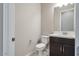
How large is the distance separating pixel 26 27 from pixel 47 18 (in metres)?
1.10

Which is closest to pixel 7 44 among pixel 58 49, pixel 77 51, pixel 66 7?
pixel 77 51

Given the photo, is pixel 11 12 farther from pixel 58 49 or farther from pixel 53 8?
pixel 53 8

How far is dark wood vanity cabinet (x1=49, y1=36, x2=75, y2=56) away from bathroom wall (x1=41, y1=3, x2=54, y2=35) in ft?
2.68

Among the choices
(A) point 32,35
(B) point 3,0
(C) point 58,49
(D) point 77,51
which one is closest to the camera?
(B) point 3,0

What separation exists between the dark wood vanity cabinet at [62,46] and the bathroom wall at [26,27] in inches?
30.0

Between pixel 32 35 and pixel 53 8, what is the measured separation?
1199mm

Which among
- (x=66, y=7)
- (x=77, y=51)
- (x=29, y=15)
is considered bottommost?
(x=77, y=51)

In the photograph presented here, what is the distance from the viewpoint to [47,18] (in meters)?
4.08

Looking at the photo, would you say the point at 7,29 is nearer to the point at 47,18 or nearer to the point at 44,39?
the point at 44,39

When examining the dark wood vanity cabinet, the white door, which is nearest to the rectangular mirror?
the dark wood vanity cabinet

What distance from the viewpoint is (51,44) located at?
325cm

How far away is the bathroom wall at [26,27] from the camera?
289cm

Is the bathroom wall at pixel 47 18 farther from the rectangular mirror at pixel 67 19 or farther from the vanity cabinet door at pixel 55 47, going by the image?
the vanity cabinet door at pixel 55 47

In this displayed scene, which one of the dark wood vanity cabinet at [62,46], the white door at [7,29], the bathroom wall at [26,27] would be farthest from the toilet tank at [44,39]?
the white door at [7,29]
